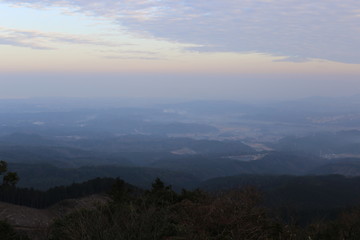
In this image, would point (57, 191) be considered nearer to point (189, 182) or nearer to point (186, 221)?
point (186, 221)

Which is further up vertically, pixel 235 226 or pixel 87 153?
pixel 235 226

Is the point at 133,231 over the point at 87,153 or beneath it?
over

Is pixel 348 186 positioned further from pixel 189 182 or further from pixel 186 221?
pixel 186 221

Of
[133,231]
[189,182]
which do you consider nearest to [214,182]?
[189,182]

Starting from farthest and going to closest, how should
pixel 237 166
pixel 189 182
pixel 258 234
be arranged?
pixel 237 166
pixel 189 182
pixel 258 234

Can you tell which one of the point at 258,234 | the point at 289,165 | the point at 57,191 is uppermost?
the point at 258,234

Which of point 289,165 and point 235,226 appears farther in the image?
point 289,165

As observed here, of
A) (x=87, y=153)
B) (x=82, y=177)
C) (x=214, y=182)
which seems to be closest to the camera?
(x=214, y=182)

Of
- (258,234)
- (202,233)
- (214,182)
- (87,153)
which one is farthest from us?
(87,153)

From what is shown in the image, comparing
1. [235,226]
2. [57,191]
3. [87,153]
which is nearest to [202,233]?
[235,226]
